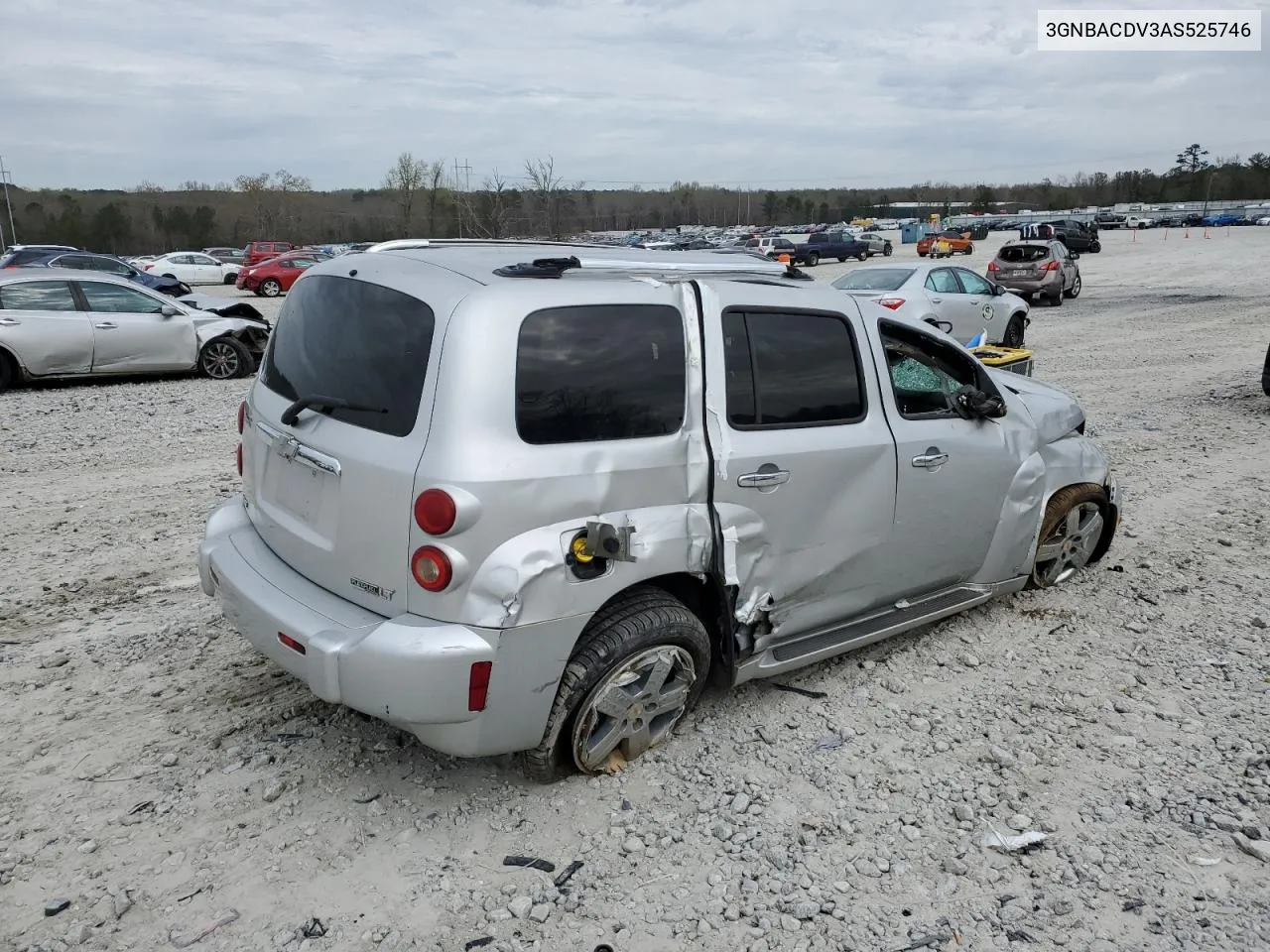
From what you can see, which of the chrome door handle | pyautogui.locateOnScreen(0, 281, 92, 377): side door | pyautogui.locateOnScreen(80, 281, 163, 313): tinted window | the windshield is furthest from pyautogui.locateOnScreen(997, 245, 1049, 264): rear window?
the chrome door handle

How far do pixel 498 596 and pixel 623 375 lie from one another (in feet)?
2.92

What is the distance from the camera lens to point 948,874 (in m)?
3.02

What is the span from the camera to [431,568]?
9.42ft

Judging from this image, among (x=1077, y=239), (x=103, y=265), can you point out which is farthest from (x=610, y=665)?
(x=1077, y=239)

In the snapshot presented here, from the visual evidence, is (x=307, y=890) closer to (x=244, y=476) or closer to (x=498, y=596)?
(x=498, y=596)

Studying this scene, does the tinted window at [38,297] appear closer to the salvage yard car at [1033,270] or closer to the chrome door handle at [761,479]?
the chrome door handle at [761,479]

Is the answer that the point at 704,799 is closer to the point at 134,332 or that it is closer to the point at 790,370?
the point at 790,370

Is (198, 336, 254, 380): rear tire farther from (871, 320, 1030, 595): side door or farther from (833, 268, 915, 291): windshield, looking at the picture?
(871, 320, 1030, 595): side door

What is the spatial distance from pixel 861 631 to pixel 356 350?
2373 millimetres

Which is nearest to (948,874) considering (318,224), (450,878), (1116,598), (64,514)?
(450,878)

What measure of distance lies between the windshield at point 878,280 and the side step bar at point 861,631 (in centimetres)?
949

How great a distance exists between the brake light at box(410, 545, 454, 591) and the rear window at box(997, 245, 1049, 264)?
75.6 feet

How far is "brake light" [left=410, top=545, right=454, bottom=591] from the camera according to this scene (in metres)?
2.85

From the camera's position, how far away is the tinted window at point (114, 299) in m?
11.3
